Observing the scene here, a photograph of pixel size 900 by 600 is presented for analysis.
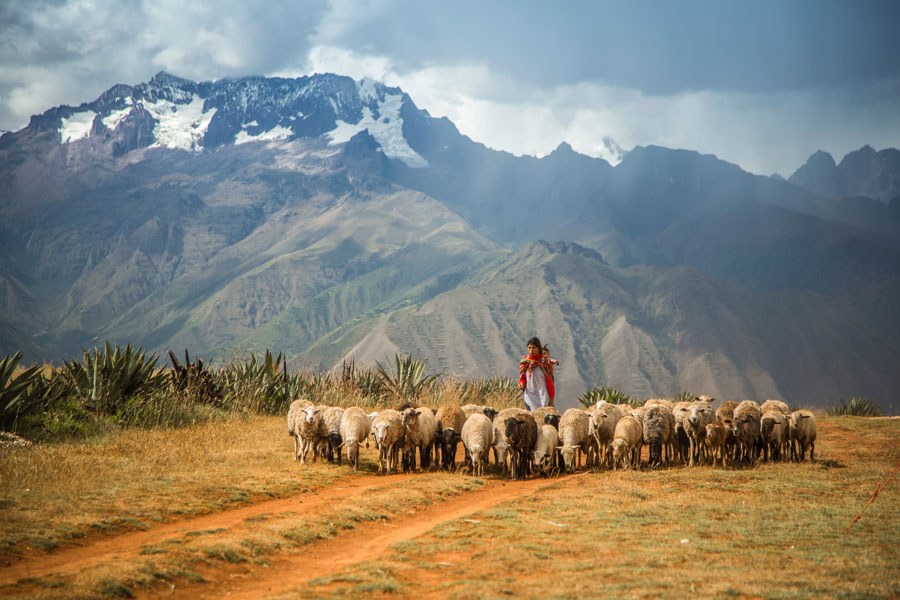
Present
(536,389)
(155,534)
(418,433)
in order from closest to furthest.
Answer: (155,534)
(418,433)
(536,389)

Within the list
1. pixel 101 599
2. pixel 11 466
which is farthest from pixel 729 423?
pixel 11 466

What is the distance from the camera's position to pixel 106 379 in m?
14.1

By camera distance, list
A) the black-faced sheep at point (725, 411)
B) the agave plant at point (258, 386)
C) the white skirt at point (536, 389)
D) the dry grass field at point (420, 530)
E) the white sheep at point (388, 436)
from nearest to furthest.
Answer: the dry grass field at point (420, 530)
the white sheep at point (388, 436)
the black-faced sheep at point (725, 411)
the white skirt at point (536, 389)
the agave plant at point (258, 386)

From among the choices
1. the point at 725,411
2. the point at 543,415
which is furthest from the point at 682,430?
the point at 543,415

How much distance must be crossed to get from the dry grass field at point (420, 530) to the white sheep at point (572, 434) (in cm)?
55

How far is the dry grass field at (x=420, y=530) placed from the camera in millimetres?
6090

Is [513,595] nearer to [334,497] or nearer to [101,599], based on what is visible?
[101,599]

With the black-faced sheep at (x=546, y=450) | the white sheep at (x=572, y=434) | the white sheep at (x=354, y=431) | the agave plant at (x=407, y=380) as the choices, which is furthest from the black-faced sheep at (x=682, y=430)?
the agave plant at (x=407, y=380)

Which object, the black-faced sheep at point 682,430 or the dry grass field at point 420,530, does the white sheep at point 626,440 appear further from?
the black-faced sheep at point 682,430

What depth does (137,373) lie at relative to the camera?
14977 mm

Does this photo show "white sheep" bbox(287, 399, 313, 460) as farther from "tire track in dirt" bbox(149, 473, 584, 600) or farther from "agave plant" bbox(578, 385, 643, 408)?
"agave plant" bbox(578, 385, 643, 408)

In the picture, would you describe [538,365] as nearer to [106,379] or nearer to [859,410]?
[106,379]

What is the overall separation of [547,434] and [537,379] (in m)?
3.17

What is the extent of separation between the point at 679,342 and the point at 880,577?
150 metres
